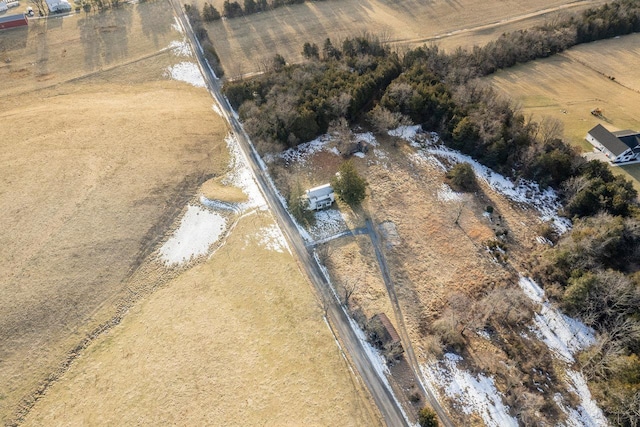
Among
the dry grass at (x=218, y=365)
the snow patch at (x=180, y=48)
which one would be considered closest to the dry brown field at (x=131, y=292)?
the dry grass at (x=218, y=365)

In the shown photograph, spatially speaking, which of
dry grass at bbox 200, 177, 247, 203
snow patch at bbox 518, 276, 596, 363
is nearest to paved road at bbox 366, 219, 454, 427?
snow patch at bbox 518, 276, 596, 363

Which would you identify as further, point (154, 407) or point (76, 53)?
point (76, 53)

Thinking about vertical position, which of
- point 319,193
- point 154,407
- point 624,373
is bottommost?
point 154,407

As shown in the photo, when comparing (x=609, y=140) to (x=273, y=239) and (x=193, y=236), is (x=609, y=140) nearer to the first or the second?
(x=273, y=239)

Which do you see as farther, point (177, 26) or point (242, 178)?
point (177, 26)

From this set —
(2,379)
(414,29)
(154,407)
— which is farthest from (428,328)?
(414,29)

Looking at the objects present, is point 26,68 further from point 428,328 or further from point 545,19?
point 545,19

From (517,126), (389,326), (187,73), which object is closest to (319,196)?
(389,326)
